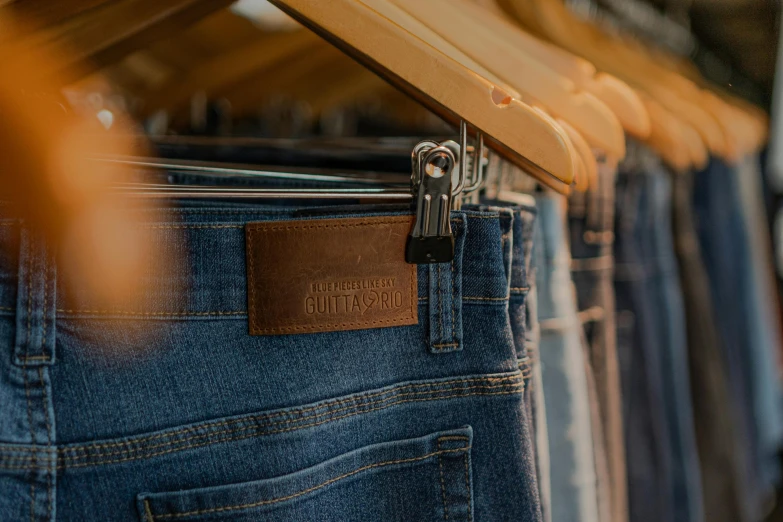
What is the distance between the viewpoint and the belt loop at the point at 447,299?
436 millimetres

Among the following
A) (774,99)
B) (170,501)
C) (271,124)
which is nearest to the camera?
(170,501)

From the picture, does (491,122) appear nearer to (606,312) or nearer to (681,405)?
(606,312)

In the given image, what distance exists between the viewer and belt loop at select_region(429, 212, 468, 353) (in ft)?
1.43

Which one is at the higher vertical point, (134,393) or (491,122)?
(491,122)

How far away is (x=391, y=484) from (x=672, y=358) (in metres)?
0.67

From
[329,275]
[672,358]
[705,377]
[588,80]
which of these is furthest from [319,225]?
[705,377]

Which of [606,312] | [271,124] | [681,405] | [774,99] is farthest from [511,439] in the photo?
[774,99]

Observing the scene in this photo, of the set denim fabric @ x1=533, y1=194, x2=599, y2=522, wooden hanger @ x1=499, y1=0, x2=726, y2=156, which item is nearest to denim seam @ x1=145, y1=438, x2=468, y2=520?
denim fabric @ x1=533, y1=194, x2=599, y2=522

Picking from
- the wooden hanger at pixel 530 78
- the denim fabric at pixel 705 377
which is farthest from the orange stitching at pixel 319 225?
the denim fabric at pixel 705 377

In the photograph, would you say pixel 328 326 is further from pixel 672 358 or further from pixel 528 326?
pixel 672 358

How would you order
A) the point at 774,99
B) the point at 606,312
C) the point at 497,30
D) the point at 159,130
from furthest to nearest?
the point at 774,99, the point at 159,130, the point at 606,312, the point at 497,30

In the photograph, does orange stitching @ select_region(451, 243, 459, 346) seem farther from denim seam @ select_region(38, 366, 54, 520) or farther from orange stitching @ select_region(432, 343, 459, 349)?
denim seam @ select_region(38, 366, 54, 520)

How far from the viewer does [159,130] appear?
88 cm

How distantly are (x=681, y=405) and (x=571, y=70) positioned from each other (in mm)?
600
